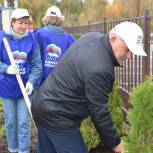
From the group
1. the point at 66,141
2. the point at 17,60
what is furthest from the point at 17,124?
the point at 66,141

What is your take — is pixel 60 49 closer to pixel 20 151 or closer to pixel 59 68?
pixel 20 151

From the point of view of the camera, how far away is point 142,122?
3203 millimetres

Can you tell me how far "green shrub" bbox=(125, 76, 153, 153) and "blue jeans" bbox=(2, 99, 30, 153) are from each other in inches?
101

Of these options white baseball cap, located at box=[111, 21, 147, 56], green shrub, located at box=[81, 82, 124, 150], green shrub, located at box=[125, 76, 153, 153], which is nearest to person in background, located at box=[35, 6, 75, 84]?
green shrub, located at box=[81, 82, 124, 150]

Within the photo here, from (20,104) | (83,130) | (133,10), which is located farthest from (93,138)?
(133,10)

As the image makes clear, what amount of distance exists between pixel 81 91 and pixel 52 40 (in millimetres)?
2524

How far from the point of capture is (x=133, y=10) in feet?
68.3

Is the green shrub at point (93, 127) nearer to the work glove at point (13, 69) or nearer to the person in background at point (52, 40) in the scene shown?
the person in background at point (52, 40)

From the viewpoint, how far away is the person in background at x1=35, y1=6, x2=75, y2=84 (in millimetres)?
5934

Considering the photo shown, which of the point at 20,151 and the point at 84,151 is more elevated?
the point at 84,151

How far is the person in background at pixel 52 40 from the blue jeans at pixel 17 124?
565 millimetres

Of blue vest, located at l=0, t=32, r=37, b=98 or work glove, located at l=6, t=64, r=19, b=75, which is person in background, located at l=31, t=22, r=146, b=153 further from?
blue vest, located at l=0, t=32, r=37, b=98

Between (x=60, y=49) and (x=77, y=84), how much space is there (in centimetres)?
255

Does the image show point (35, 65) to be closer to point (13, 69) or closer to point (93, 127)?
point (13, 69)
